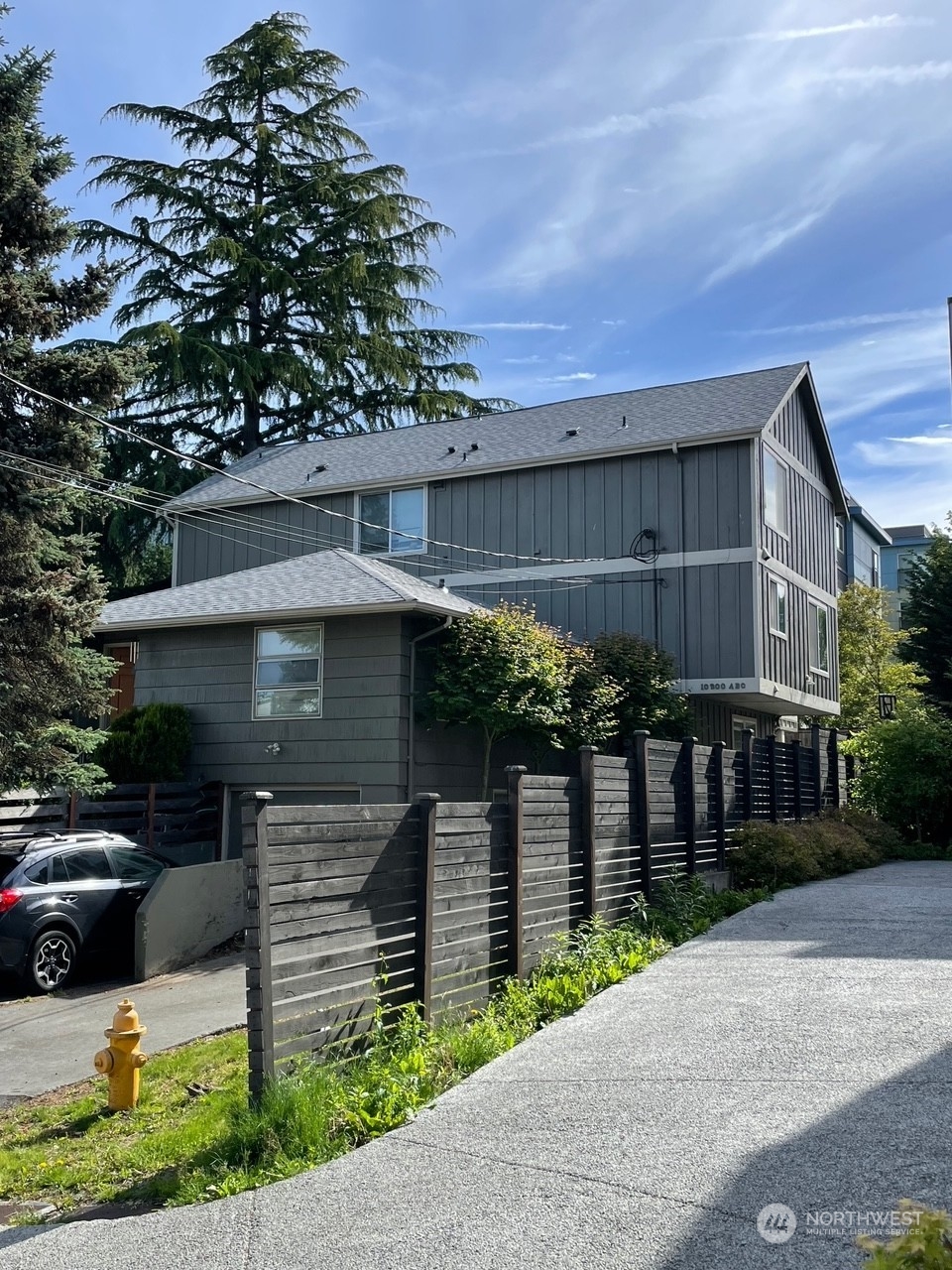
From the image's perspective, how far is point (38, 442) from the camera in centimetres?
1288

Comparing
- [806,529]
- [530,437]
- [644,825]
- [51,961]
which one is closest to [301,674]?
[51,961]

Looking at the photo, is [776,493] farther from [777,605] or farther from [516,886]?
[516,886]

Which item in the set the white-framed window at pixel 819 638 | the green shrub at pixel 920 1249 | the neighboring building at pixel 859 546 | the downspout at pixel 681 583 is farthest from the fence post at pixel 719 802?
the neighboring building at pixel 859 546

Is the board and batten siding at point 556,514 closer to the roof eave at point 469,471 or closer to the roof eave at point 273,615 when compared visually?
the roof eave at point 469,471

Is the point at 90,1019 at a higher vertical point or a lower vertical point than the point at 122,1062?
lower

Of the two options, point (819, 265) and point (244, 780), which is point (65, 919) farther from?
point (819, 265)

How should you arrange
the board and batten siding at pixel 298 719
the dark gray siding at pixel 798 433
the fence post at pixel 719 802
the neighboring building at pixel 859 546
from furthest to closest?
the neighboring building at pixel 859 546
the dark gray siding at pixel 798 433
the board and batten siding at pixel 298 719
the fence post at pixel 719 802

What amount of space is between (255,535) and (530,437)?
6027 mm

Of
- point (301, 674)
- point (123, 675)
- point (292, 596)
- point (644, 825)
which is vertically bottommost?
point (644, 825)

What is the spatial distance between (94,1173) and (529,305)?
17136mm

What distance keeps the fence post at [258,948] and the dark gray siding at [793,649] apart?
15.2 metres

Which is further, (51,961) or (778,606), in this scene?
(778,606)

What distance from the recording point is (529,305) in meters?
20.7

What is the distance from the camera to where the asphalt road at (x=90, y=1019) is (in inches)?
338
